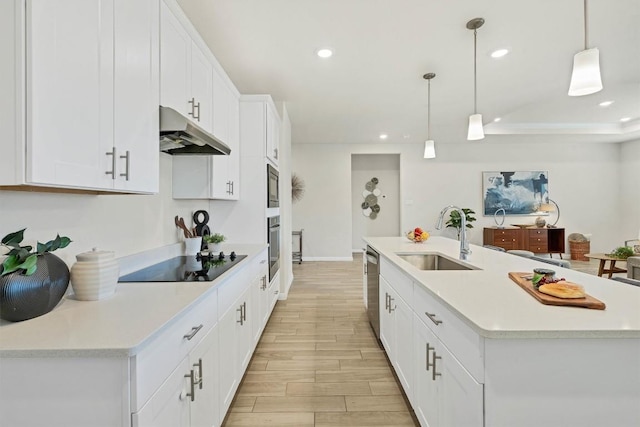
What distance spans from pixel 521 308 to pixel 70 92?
1729 millimetres

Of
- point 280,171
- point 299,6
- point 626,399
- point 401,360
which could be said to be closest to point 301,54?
point 299,6

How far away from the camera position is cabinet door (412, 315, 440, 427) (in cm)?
143

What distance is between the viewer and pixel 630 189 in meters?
7.05

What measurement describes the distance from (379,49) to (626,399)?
287 centimetres

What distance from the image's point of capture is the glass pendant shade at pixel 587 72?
1666mm

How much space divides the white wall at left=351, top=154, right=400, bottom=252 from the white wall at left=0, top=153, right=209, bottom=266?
6.04 m

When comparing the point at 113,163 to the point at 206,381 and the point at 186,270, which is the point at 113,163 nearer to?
the point at 186,270

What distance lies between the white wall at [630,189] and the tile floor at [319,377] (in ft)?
23.7

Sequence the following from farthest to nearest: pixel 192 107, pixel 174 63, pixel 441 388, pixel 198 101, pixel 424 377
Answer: pixel 198 101 < pixel 192 107 < pixel 174 63 < pixel 424 377 < pixel 441 388

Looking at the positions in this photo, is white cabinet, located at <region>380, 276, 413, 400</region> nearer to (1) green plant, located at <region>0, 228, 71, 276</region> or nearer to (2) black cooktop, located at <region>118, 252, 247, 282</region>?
(2) black cooktop, located at <region>118, 252, 247, 282</region>

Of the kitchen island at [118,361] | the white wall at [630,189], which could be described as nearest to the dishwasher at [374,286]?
the kitchen island at [118,361]

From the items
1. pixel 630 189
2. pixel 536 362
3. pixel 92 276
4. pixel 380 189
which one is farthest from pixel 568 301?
pixel 630 189

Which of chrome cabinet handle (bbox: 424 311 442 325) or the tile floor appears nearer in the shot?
chrome cabinet handle (bbox: 424 311 442 325)

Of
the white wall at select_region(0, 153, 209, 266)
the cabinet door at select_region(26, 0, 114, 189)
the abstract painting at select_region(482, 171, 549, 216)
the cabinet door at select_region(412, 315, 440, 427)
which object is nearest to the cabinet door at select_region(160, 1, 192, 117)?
the cabinet door at select_region(26, 0, 114, 189)
